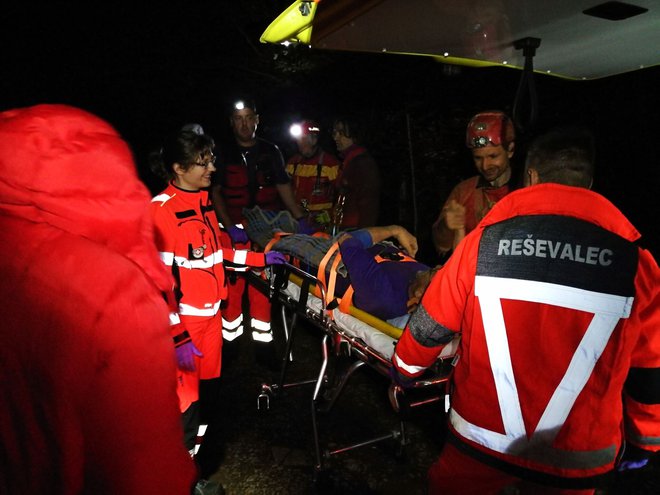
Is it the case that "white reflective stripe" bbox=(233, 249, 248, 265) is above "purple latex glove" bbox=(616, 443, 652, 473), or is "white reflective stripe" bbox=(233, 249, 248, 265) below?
above

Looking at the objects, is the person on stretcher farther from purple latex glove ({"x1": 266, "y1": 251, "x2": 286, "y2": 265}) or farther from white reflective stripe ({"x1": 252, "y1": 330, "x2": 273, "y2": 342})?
white reflective stripe ({"x1": 252, "y1": 330, "x2": 273, "y2": 342})

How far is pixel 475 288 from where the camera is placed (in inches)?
57.6

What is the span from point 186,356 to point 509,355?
1.78 metres

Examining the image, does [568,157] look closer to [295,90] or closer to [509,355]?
[509,355]

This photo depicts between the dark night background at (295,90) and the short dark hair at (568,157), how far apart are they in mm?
1543

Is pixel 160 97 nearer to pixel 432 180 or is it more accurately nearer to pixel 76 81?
pixel 76 81

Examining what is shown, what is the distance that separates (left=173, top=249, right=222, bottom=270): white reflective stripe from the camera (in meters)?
2.69

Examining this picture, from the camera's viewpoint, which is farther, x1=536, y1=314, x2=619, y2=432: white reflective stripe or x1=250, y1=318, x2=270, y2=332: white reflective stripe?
x1=250, y1=318, x2=270, y2=332: white reflective stripe

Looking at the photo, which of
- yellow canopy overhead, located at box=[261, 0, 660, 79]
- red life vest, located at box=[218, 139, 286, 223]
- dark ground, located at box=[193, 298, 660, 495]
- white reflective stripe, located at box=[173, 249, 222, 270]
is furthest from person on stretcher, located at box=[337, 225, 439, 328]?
red life vest, located at box=[218, 139, 286, 223]

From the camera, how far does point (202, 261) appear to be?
275 cm

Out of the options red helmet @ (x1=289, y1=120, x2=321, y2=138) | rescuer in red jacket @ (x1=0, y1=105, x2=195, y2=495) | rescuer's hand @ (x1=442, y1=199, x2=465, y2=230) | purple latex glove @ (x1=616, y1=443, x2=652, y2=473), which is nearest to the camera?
rescuer in red jacket @ (x1=0, y1=105, x2=195, y2=495)

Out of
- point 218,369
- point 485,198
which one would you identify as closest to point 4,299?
point 218,369

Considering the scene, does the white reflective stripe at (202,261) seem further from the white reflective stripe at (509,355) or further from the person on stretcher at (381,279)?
the white reflective stripe at (509,355)

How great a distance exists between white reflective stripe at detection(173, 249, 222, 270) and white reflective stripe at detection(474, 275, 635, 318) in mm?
1903
